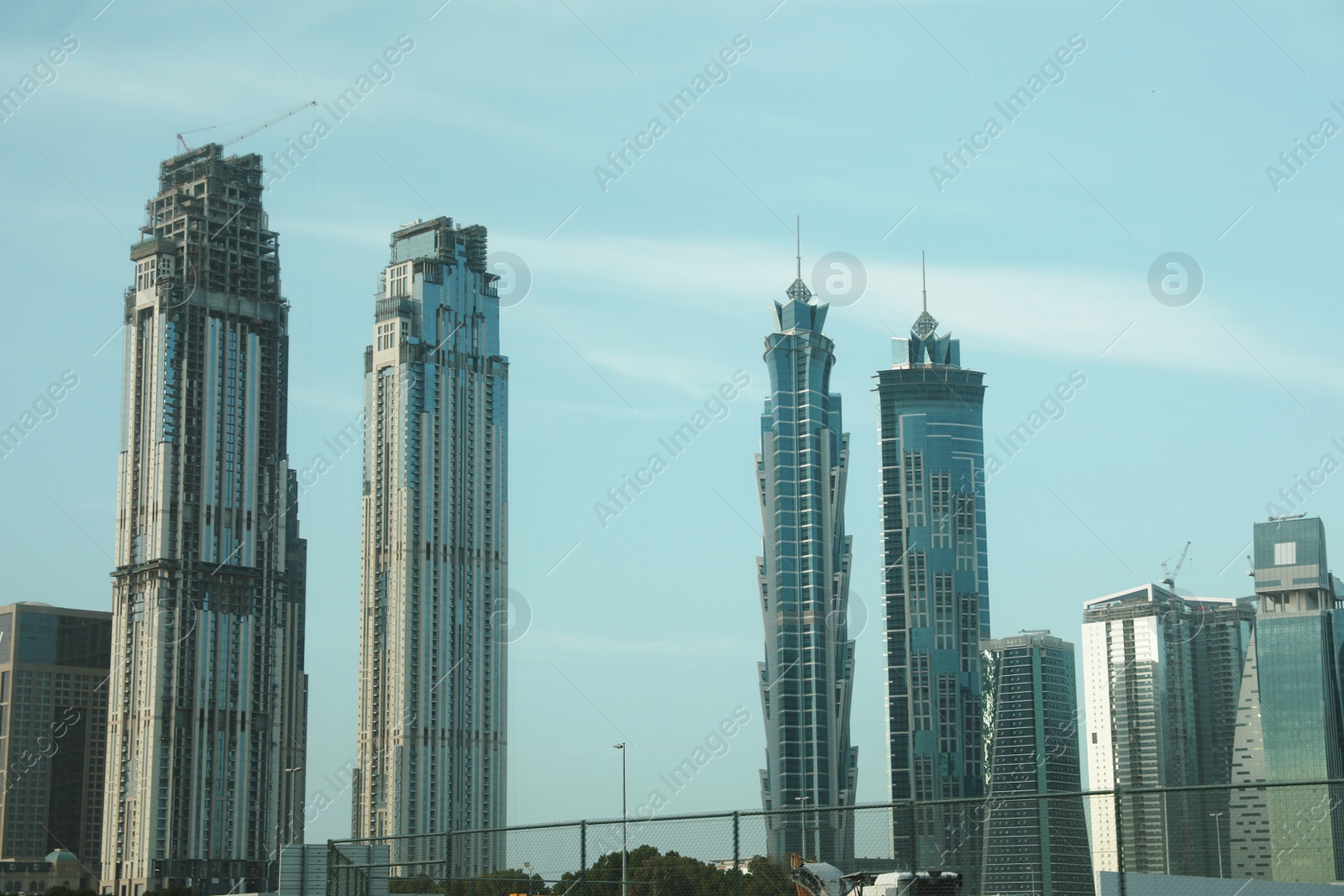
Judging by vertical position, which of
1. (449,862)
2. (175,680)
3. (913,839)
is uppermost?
(175,680)

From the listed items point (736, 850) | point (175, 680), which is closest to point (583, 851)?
point (736, 850)

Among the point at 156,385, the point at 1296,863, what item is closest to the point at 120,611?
the point at 156,385

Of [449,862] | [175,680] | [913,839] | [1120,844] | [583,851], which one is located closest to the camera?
[1120,844]

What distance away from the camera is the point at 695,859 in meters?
23.0

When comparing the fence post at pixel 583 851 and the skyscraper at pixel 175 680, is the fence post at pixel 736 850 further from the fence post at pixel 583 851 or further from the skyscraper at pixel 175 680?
the skyscraper at pixel 175 680

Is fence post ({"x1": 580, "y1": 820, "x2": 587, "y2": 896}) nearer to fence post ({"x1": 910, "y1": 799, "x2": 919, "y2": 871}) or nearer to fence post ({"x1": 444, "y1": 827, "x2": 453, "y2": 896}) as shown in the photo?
fence post ({"x1": 444, "y1": 827, "x2": 453, "y2": 896})

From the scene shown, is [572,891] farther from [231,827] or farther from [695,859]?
[231,827]

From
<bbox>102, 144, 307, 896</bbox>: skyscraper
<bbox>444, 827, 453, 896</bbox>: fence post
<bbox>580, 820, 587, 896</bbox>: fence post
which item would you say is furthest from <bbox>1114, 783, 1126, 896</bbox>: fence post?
<bbox>102, 144, 307, 896</bbox>: skyscraper

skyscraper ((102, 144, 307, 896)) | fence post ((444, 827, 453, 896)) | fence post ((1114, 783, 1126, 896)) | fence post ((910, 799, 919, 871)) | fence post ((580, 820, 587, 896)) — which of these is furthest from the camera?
skyscraper ((102, 144, 307, 896))

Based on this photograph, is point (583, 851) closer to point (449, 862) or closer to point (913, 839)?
point (449, 862)

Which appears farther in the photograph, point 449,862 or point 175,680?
point 175,680

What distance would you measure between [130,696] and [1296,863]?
143241 millimetres

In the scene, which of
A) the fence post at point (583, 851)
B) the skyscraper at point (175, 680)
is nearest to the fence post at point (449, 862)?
the fence post at point (583, 851)

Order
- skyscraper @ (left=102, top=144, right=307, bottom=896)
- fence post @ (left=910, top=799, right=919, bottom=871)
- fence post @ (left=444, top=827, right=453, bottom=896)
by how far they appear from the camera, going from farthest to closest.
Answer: skyscraper @ (left=102, top=144, right=307, bottom=896) → fence post @ (left=444, top=827, right=453, bottom=896) → fence post @ (left=910, top=799, right=919, bottom=871)
